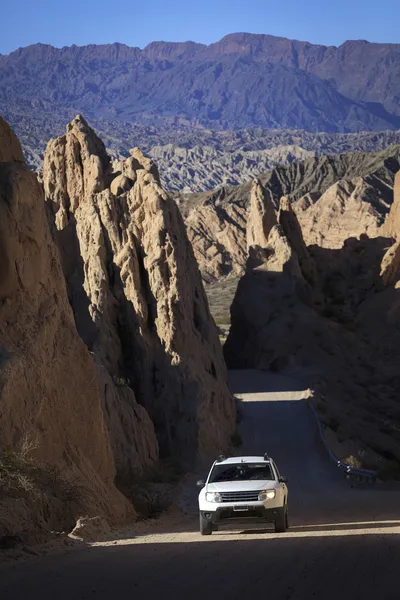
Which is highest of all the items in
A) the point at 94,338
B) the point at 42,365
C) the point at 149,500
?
the point at 42,365

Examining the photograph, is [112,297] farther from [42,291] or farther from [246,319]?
[246,319]

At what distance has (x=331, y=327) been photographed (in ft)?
185

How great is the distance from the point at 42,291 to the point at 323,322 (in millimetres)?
35085

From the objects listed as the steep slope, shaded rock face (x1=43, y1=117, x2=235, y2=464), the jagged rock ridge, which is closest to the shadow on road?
the jagged rock ridge

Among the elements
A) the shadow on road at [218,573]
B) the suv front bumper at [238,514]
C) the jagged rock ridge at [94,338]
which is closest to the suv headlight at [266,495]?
the suv front bumper at [238,514]

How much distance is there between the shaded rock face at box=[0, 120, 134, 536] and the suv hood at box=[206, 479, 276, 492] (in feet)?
6.94

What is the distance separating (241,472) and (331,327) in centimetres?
3736

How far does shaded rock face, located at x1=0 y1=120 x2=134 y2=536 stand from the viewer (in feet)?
60.2

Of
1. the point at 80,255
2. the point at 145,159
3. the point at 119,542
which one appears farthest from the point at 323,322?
the point at 119,542

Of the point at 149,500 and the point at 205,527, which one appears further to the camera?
the point at 149,500

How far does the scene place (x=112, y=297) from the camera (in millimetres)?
36656

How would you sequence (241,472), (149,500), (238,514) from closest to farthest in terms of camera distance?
(238,514) → (241,472) → (149,500)

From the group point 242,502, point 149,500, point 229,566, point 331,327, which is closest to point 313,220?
point 331,327

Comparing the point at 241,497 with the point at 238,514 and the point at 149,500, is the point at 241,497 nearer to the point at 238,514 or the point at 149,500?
the point at 238,514
